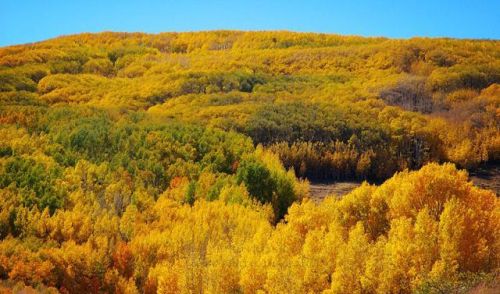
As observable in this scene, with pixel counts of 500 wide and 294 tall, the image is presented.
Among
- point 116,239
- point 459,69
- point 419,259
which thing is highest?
point 459,69

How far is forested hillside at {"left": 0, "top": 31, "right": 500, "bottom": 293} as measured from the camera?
50.2 meters

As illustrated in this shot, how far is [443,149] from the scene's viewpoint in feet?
337

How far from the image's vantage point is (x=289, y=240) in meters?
57.2

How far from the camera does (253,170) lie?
265 ft

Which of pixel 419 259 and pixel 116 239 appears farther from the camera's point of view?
pixel 116 239

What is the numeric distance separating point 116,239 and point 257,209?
53.7 feet

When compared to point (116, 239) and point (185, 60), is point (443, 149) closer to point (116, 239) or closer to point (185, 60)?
point (116, 239)

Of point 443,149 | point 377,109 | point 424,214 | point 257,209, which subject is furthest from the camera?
point 377,109

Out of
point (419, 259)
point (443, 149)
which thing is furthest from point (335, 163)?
point (419, 259)

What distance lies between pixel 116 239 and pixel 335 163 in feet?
135

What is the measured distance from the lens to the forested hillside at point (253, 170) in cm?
5025

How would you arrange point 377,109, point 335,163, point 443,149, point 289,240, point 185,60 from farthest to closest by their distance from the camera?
point 185,60 < point 377,109 < point 443,149 < point 335,163 < point 289,240

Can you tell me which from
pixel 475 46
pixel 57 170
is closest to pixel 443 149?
pixel 57 170

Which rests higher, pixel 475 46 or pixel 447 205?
pixel 475 46
